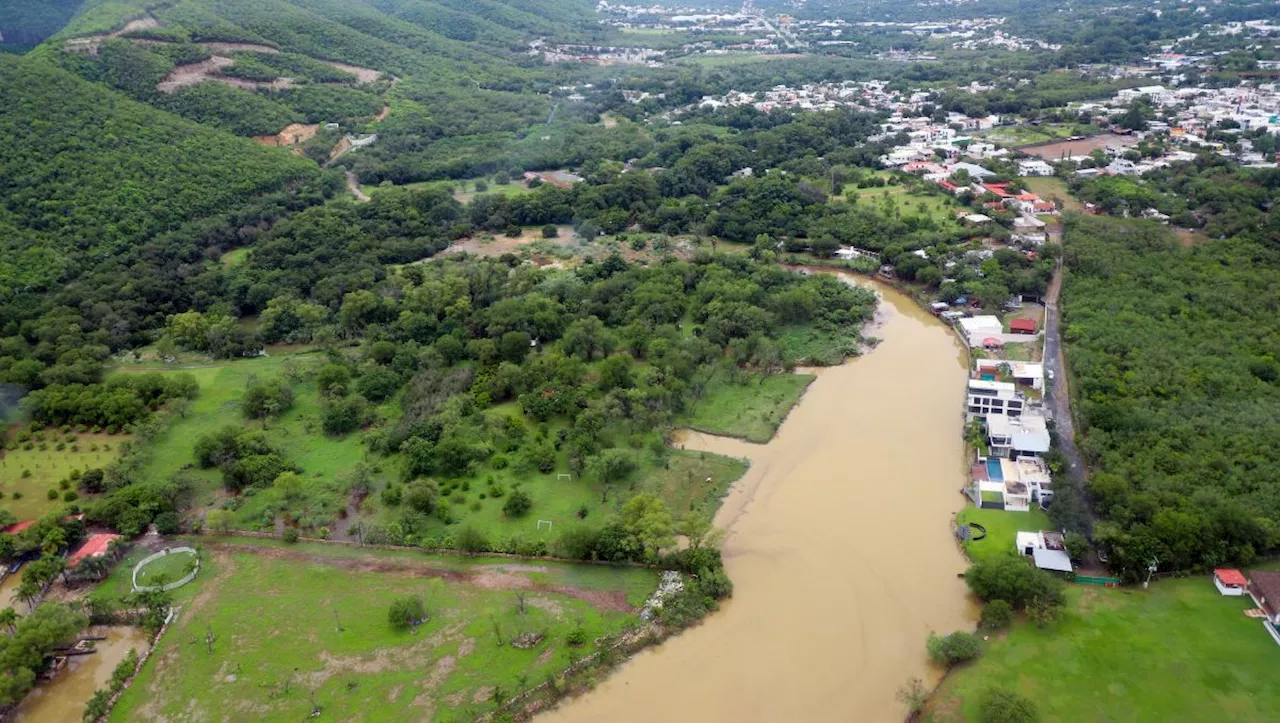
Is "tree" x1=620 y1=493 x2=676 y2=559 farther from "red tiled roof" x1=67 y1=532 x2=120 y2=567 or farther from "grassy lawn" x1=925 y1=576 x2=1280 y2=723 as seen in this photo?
"red tiled roof" x1=67 y1=532 x2=120 y2=567

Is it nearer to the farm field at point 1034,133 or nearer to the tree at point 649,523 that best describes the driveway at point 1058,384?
the tree at point 649,523

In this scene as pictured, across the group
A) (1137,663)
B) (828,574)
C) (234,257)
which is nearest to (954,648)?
(1137,663)

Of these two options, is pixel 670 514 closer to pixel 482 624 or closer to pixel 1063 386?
pixel 482 624

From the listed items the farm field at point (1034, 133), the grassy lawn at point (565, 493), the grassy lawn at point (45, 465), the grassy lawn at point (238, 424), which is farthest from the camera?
the farm field at point (1034, 133)

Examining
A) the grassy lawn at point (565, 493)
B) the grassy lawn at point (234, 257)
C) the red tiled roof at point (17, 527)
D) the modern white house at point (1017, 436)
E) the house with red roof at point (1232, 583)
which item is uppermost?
the grassy lawn at point (234, 257)

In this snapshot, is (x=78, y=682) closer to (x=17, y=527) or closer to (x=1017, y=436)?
(x=17, y=527)

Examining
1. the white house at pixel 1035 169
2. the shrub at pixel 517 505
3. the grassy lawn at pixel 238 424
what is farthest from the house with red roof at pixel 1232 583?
the white house at pixel 1035 169
